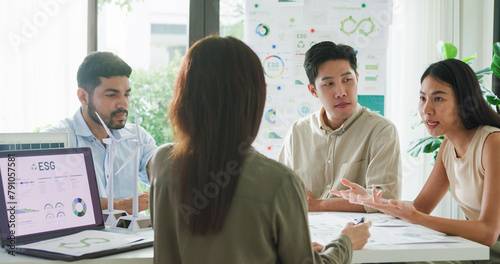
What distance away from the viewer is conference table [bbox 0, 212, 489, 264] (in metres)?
1.41

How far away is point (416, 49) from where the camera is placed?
3.81 metres

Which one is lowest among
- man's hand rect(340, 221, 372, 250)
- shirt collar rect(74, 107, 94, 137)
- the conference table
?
the conference table

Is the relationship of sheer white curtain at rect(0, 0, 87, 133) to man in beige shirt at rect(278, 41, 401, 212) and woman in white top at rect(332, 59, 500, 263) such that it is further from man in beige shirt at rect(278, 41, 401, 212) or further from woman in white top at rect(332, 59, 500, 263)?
woman in white top at rect(332, 59, 500, 263)

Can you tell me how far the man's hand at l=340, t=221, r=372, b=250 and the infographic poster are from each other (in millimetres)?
2224

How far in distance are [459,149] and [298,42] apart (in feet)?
6.03

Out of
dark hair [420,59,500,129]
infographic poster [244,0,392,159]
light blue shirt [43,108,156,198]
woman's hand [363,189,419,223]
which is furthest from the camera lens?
infographic poster [244,0,392,159]

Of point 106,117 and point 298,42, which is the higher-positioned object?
point 298,42

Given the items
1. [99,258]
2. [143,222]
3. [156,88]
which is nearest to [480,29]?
[156,88]

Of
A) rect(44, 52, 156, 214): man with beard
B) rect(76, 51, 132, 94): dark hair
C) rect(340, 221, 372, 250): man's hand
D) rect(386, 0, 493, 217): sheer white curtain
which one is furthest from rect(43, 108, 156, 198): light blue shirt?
rect(386, 0, 493, 217): sheer white curtain

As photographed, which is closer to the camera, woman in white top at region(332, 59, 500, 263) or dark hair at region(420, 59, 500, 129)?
woman in white top at region(332, 59, 500, 263)

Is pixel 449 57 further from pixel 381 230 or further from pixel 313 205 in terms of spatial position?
pixel 381 230

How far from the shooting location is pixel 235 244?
1149mm

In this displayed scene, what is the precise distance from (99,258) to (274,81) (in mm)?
2519

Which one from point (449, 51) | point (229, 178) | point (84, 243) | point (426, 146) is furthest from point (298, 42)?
point (229, 178)
